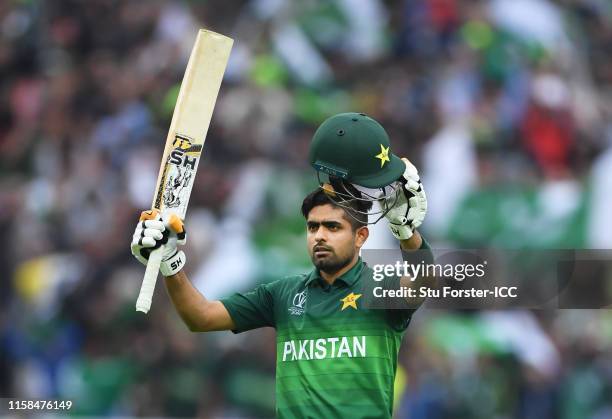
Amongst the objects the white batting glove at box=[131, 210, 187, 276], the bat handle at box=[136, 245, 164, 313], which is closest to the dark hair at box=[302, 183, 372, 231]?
the white batting glove at box=[131, 210, 187, 276]

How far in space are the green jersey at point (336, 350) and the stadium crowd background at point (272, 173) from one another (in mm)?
3248

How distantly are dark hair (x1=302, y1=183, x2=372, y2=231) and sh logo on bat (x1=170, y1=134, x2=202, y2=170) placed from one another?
464mm

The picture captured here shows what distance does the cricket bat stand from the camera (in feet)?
13.5

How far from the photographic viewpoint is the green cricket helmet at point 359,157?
Answer: 12.6ft

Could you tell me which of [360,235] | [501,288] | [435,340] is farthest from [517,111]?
[360,235]

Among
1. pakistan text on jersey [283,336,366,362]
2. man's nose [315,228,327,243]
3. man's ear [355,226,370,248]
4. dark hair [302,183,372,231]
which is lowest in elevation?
pakistan text on jersey [283,336,366,362]

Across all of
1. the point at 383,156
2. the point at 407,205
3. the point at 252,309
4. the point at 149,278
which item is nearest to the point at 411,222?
the point at 407,205

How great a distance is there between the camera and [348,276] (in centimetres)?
404

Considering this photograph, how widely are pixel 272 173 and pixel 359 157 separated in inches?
164

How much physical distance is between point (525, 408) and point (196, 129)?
3930 mm

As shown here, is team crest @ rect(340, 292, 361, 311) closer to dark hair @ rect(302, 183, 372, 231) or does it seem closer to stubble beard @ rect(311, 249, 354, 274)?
stubble beard @ rect(311, 249, 354, 274)

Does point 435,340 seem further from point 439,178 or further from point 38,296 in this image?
point 38,296

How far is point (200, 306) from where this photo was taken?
412 centimetres

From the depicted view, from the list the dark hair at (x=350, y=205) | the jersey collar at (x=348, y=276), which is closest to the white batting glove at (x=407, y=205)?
the dark hair at (x=350, y=205)
